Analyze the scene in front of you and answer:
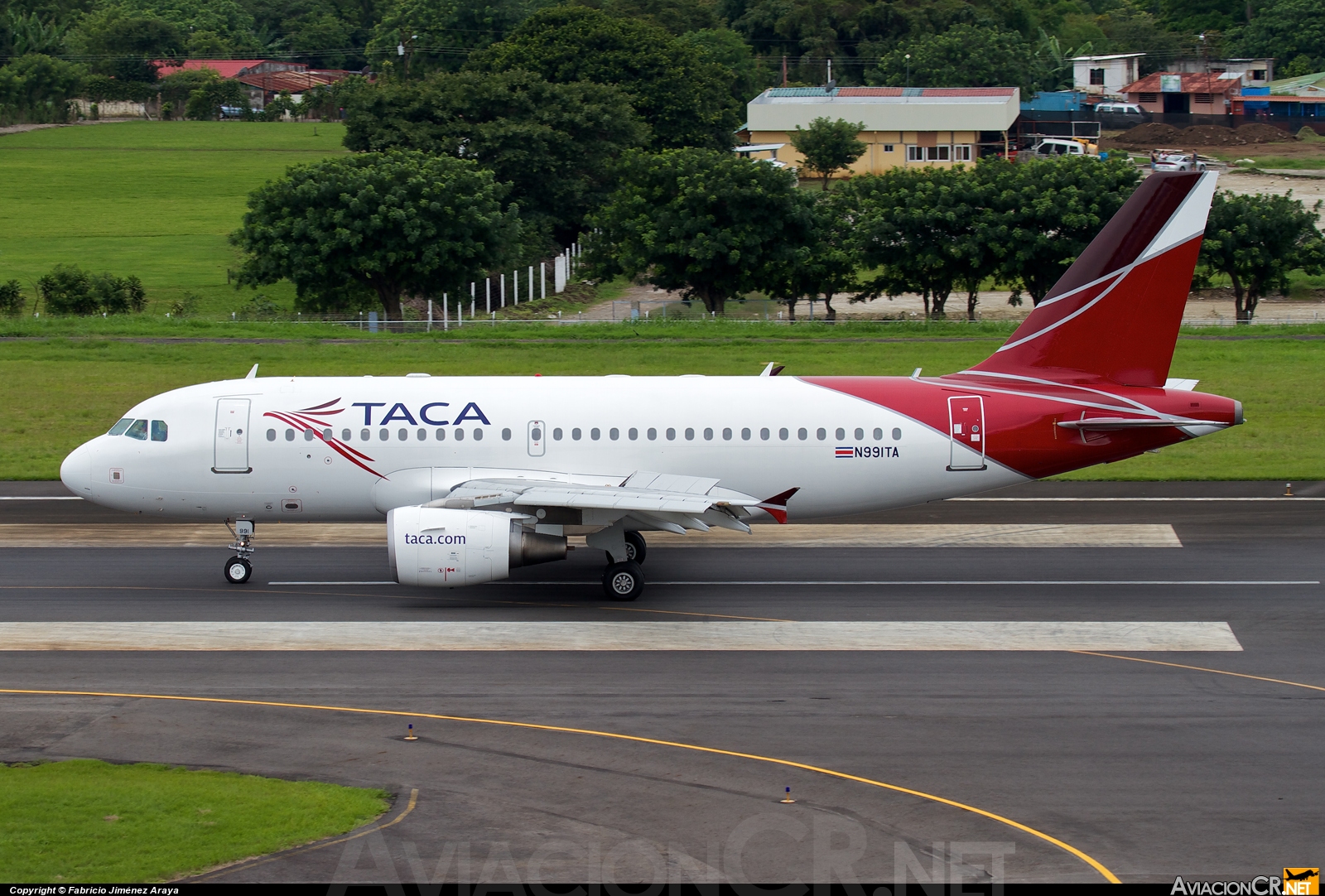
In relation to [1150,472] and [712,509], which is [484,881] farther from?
[1150,472]

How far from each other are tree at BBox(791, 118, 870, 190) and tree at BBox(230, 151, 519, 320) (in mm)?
51457

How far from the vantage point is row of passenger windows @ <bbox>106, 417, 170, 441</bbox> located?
1143 inches

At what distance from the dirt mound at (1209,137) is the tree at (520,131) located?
76065 millimetres

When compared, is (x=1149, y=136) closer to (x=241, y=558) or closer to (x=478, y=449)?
(x=478, y=449)

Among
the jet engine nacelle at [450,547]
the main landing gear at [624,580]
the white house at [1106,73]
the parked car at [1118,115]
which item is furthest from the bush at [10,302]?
the white house at [1106,73]

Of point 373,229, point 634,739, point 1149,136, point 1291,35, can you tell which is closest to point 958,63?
point 1149,136

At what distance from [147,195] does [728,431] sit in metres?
109

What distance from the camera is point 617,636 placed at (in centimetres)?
2544

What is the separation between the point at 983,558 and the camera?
1236 inches

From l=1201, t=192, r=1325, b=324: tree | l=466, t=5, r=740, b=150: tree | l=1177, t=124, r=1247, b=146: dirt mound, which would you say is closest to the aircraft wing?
l=1201, t=192, r=1325, b=324: tree

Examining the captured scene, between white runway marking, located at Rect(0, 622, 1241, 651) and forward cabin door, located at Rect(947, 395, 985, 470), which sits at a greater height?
forward cabin door, located at Rect(947, 395, 985, 470)

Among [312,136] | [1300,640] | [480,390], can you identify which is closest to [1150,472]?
[1300,640]

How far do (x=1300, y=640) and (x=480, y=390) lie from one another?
56.5 feet

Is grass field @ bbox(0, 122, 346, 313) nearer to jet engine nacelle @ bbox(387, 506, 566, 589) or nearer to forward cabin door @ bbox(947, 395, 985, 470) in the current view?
jet engine nacelle @ bbox(387, 506, 566, 589)
